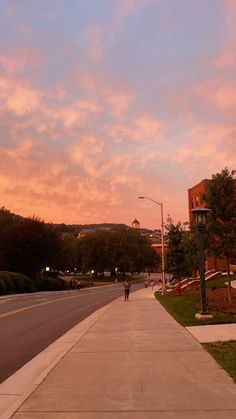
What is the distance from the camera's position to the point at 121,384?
8.02 metres

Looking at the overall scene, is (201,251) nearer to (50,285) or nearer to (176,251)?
(176,251)

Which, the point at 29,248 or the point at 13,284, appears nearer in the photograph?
the point at 13,284

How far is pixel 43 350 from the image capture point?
1284 centimetres

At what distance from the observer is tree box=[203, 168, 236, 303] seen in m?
22.8

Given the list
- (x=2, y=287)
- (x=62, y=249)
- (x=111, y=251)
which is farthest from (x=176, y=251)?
(x=111, y=251)

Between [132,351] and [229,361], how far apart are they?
8.00 feet

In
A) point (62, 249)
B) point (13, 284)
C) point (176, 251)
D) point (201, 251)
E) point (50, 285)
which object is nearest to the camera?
point (201, 251)

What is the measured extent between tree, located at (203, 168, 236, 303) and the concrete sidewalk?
10188 mm

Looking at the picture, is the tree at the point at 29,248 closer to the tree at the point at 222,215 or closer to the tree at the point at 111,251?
the tree at the point at 111,251

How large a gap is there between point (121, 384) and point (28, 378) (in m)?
1.77

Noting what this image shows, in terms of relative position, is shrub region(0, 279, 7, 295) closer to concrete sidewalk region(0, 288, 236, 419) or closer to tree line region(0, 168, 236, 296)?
tree line region(0, 168, 236, 296)

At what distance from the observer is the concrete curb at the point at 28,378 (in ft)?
22.9

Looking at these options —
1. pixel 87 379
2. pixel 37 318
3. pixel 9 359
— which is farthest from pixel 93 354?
pixel 37 318

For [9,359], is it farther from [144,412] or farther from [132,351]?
[144,412]
